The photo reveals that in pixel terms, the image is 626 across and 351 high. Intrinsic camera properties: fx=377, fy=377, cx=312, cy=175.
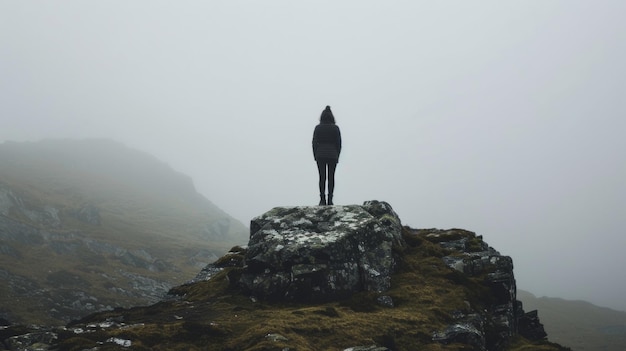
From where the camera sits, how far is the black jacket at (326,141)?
22516mm

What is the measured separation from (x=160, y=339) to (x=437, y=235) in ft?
62.5

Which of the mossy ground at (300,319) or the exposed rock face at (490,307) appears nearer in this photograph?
the mossy ground at (300,319)

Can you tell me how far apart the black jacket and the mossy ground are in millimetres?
7577

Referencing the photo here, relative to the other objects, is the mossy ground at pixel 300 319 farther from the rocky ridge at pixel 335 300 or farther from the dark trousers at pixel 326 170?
the dark trousers at pixel 326 170

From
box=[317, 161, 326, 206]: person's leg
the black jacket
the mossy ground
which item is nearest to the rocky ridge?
the mossy ground

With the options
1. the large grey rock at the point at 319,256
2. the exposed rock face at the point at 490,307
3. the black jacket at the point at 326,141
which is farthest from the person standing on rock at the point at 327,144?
the exposed rock face at the point at 490,307

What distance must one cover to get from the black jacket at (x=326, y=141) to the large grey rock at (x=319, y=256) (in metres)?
3.40

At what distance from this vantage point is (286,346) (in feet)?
39.7

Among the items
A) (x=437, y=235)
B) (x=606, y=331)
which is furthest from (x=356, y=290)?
(x=606, y=331)

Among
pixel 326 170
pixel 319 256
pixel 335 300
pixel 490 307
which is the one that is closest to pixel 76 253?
pixel 326 170

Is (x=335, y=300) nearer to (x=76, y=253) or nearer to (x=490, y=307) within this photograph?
(x=490, y=307)

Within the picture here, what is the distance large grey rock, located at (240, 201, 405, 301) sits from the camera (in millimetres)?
17703

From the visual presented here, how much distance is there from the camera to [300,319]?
14.7m

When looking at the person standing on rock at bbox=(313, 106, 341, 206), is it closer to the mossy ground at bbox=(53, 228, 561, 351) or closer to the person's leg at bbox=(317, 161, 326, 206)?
the person's leg at bbox=(317, 161, 326, 206)
